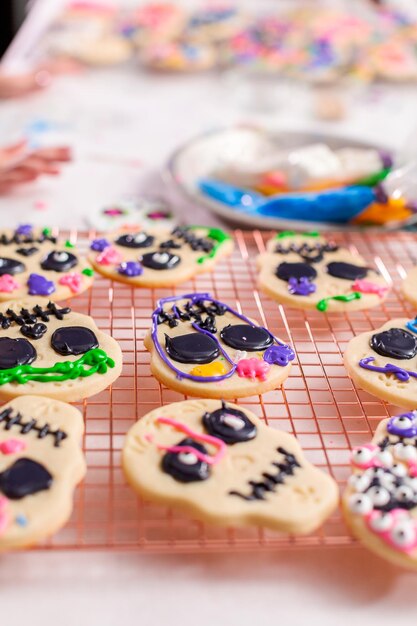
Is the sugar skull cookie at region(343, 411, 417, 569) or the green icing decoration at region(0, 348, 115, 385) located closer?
the sugar skull cookie at region(343, 411, 417, 569)

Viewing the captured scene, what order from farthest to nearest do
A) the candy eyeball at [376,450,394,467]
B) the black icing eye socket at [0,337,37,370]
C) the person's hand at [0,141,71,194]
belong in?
the person's hand at [0,141,71,194]
the black icing eye socket at [0,337,37,370]
the candy eyeball at [376,450,394,467]

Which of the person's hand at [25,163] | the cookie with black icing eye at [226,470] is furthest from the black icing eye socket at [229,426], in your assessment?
the person's hand at [25,163]

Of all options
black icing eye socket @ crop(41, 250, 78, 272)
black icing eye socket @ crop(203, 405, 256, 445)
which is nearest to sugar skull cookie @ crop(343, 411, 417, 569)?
black icing eye socket @ crop(203, 405, 256, 445)

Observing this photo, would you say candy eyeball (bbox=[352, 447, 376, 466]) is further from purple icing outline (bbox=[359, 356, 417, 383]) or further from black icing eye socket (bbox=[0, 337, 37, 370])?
black icing eye socket (bbox=[0, 337, 37, 370])

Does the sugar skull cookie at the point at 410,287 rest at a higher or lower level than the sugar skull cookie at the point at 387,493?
lower

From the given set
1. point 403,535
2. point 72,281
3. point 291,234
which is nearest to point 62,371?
point 72,281

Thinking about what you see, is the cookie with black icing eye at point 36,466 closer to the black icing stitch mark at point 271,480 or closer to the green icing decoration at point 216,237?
the black icing stitch mark at point 271,480

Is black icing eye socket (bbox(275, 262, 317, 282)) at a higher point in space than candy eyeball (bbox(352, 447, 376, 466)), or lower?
lower

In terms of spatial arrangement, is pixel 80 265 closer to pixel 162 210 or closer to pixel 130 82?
pixel 162 210

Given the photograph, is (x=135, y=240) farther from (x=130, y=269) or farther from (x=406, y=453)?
(x=406, y=453)
